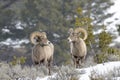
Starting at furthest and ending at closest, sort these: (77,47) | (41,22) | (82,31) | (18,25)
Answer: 1. (18,25)
2. (41,22)
3. (82,31)
4. (77,47)

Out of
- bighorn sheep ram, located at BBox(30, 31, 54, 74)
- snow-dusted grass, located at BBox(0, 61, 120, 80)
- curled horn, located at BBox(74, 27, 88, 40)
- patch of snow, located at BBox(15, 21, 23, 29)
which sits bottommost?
snow-dusted grass, located at BBox(0, 61, 120, 80)

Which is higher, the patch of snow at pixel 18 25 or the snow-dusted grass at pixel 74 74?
the patch of snow at pixel 18 25

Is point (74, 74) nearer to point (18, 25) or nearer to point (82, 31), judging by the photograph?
point (82, 31)

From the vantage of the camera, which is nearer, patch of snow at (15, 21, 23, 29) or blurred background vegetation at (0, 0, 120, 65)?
blurred background vegetation at (0, 0, 120, 65)

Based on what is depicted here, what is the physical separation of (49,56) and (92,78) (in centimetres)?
597

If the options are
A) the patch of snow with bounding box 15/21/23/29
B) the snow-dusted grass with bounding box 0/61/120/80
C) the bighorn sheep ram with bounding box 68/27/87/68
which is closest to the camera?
the snow-dusted grass with bounding box 0/61/120/80

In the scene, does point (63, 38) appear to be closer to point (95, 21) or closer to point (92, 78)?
point (95, 21)

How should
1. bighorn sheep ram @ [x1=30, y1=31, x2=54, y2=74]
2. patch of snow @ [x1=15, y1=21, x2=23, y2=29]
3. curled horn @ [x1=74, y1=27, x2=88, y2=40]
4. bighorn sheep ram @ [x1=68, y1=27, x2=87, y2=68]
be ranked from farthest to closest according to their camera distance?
patch of snow @ [x1=15, y1=21, x2=23, y2=29], curled horn @ [x1=74, y1=27, x2=88, y2=40], bighorn sheep ram @ [x1=68, y1=27, x2=87, y2=68], bighorn sheep ram @ [x1=30, y1=31, x2=54, y2=74]

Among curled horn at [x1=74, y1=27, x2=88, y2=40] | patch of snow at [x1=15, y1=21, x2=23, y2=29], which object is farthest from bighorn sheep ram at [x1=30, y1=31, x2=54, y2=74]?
patch of snow at [x1=15, y1=21, x2=23, y2=29]

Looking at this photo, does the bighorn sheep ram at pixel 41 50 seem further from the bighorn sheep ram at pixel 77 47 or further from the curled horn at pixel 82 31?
the curled horn at pixel 82 31

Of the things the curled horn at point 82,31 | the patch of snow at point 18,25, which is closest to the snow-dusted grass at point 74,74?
the curled horn at point 82,31

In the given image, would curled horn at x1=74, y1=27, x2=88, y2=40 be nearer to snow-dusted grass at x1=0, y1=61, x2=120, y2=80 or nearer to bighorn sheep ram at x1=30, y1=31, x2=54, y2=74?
bighorn sheep ram at x1=30, y1=31, x2=54, y2=74

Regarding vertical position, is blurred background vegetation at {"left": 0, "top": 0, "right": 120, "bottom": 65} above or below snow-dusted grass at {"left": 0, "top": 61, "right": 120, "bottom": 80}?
above

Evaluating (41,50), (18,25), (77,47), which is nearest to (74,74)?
(41,50)
